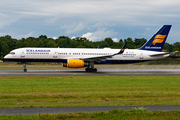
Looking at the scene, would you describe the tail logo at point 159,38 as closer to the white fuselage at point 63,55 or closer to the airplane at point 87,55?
the airplane at point 87,55

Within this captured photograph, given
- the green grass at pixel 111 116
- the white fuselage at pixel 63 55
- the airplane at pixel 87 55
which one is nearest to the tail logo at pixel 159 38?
the airplane at pixel 87 55

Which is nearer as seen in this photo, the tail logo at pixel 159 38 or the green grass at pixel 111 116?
the green grass at pixel 111 116

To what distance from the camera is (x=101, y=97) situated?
48.6 feet

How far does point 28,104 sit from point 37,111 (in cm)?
180

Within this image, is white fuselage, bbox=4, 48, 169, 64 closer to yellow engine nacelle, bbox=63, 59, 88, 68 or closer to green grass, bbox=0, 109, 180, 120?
yellow engine nacelle, bbox=63, 59, 88, 68

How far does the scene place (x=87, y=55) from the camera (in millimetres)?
37906

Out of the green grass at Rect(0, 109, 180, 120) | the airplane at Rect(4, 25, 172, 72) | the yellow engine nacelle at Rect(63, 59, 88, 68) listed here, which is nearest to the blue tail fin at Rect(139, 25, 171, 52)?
the airplane at Rect(4, 25, 172, 72)

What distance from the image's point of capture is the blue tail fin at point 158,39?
41250 millimetres

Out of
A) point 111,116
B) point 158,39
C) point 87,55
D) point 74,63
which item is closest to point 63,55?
point 74,63

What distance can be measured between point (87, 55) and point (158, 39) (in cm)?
1328

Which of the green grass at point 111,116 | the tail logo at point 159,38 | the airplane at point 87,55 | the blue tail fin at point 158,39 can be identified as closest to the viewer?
the green grass at point 111,116

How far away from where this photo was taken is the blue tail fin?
135 feet

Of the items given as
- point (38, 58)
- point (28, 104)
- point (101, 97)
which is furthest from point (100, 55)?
point (28, 104)

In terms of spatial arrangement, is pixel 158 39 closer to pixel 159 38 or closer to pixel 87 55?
pixel 159 38
